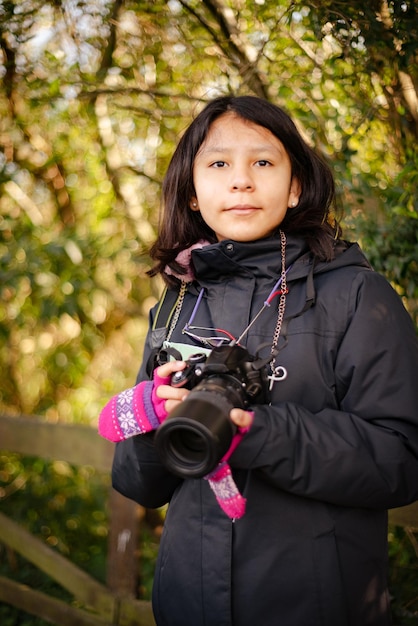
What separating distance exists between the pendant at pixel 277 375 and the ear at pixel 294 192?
19.6 inches

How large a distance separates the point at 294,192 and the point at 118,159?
240cm

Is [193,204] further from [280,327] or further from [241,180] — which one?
[280,327]

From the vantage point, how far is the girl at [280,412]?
1428 mm

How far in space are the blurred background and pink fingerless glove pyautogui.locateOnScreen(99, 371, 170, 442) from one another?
0.82 meters

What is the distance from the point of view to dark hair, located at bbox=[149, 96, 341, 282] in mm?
1731

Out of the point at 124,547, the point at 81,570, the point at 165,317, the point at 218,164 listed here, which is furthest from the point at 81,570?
the point at 218,164

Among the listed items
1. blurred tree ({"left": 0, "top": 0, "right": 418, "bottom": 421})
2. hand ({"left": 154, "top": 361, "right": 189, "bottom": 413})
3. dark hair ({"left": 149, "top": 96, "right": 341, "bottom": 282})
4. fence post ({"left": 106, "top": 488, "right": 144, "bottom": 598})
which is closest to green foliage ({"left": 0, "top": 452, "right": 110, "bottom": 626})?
blurred tree ({"left": 0, "top": 0, "right": 418, "bottom": 421})

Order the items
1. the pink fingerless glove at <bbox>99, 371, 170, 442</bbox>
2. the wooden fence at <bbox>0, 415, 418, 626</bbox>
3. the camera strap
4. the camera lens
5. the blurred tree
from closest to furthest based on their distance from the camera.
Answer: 1. the camera lens
2. the pink fingerless glove at <bbox>99, 371, 170, 442</bbox>
3. the camera strap
4. the blurred tree
5. the wooden fence at <bbox>0, 415, 418, 626</bbox>

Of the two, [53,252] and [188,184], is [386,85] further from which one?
[53,252]

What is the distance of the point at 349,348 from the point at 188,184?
0.72 m

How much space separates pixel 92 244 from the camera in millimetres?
3717

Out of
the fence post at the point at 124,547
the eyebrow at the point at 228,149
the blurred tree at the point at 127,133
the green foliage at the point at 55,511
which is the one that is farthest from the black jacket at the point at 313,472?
the green foliage at the point at 55,511

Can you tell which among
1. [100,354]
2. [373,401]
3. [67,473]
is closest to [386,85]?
[373,401]

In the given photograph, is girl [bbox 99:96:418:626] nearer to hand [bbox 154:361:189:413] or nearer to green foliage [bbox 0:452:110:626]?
hand [bbox 154:361:189:413]
